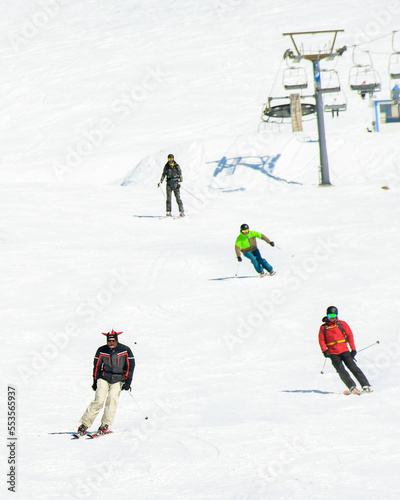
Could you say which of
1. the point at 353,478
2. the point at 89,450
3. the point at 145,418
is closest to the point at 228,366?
the point at 145,418

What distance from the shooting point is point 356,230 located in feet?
68.4

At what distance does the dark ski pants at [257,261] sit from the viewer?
16578 mm

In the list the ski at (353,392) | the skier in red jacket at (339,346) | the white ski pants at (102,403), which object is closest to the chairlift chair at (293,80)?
the skier in red jacket at (339,346)

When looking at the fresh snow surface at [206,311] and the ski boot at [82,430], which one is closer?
the fresh snow surface at [206,311]

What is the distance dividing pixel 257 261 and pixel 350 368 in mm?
6793

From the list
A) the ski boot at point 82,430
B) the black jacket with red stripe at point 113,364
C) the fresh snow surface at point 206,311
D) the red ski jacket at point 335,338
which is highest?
the black jacket with red stripe at point 113,364

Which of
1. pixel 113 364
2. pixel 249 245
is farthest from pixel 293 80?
pixel 113 364

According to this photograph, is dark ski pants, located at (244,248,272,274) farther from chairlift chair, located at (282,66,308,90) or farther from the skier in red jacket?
chairlift chair, located at (282,66,308,90)

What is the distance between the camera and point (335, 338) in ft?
33.3

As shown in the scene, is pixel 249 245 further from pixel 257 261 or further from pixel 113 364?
pixel 113 364

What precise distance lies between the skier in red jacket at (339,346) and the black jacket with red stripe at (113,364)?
8.76ft

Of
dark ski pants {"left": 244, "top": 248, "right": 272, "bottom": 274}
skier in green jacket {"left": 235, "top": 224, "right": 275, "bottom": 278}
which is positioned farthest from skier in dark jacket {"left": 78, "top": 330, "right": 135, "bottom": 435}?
dark ski pants {"left": 244, "top": 248, "right": 272, "bottom": 274}

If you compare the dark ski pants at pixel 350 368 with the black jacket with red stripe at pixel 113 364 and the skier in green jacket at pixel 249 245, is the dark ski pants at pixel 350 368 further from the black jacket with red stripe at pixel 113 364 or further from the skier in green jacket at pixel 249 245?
the skier in green jacket at pixel 249 245

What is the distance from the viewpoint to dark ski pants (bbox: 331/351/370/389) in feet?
32.8
